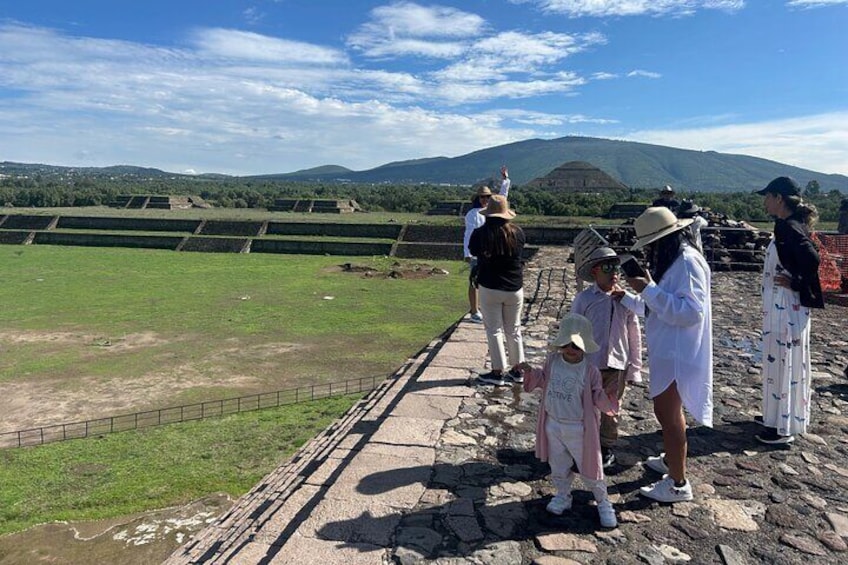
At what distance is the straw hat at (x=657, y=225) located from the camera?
2818 mm

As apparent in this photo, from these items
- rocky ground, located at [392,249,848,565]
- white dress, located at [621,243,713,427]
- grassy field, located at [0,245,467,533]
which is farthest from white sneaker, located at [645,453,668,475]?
grassy field, located at [0,245,467,533]

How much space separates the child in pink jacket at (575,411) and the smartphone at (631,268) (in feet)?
1.19

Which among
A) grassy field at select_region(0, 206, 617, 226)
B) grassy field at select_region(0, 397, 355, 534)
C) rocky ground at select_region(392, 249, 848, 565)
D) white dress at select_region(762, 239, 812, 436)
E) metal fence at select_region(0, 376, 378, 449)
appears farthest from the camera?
grassy field at select_region(0, 206, 617, 226)

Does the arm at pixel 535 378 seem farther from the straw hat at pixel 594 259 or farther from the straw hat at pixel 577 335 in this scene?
the straw hat at pixel 594 259

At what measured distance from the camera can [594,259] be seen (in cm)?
312

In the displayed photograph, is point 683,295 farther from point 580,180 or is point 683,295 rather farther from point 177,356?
point 580,180

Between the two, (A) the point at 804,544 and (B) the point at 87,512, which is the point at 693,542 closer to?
(A) the point at 804,544

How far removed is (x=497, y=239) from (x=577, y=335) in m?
1.73

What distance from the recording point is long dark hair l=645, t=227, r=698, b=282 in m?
2.83

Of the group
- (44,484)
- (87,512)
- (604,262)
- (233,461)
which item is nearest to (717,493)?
(604,262)

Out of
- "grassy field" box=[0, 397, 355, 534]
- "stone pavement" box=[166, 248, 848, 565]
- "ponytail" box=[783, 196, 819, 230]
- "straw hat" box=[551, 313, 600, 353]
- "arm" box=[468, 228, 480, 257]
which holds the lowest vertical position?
"grassy field" box=[0, 397, 355, 534]

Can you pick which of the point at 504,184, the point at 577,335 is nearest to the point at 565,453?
the point at 577,335

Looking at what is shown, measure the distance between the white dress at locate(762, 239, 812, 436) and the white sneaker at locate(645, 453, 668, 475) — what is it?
1000 millimetres

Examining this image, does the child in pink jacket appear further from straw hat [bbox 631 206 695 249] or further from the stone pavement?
straw hat [bbox 631 206 695 249]
